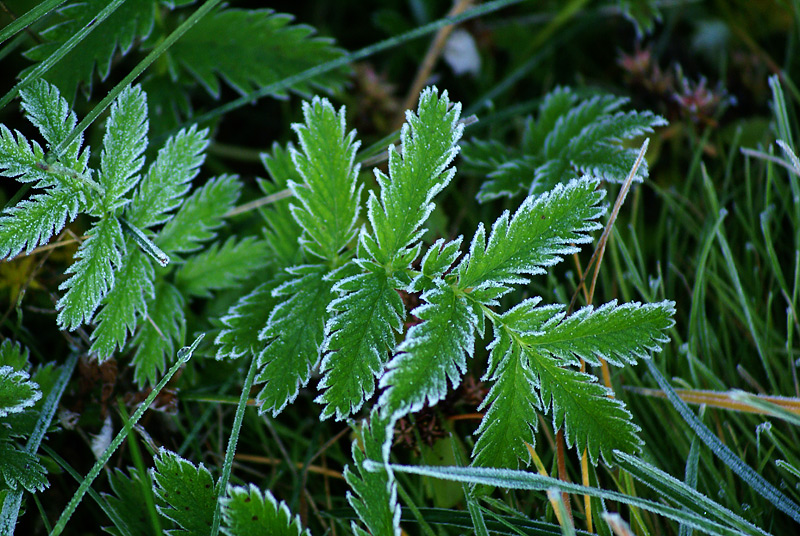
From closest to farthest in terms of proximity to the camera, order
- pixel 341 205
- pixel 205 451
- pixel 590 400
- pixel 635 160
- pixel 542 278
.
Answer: pixel 590 400 < pixel 341 205 < pixel 635 160 < pixel 205 451 < pixel 542 278

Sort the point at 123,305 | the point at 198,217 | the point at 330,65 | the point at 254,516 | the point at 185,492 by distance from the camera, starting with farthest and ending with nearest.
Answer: the point at 330,65 → the point at 198,217 → the point at 123,305 → the point at 185,492 → the point at 254,516

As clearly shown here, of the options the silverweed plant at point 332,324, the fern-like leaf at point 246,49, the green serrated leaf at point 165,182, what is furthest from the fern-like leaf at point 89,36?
the green serrated leaf at point 165,182

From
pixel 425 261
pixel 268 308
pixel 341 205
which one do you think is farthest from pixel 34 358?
pixel 425 261

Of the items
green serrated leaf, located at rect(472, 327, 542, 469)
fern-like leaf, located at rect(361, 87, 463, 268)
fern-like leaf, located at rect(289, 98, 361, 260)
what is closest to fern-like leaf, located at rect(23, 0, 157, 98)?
fern-like leaf, located at rect(289, 98, 361, 260)

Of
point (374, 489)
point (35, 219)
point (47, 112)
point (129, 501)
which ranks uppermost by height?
point (47, 112)

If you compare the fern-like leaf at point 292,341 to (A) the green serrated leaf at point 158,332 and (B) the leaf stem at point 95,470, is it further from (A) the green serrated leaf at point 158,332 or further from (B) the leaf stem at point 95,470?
(A) the green serrated leaf at point 158,332

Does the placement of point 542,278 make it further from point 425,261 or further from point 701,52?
point 701,52

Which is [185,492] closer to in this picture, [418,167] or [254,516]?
[254,516]

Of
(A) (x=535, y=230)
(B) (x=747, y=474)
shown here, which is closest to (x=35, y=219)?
(A) (x=535, y=230)
